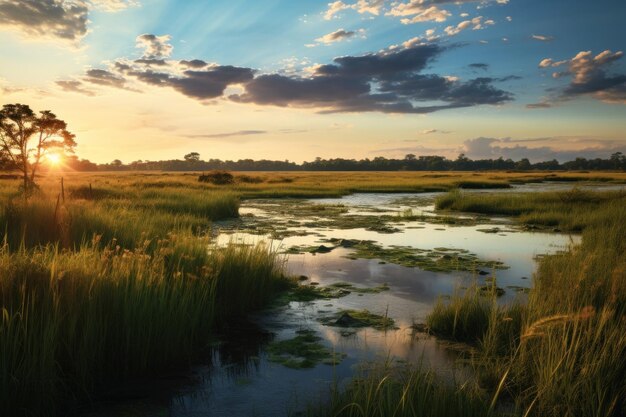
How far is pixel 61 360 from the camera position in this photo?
5125 millimetres

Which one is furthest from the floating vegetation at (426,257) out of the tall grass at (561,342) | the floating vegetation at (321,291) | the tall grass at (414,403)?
the tall grass at (414,403)

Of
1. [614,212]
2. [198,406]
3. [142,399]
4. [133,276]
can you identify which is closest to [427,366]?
[198,406]

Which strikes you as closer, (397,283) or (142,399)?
(142,399)

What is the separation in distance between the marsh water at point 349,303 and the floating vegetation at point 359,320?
2.3 inches

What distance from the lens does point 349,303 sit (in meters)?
9.06

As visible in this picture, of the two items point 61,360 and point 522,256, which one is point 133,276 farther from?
point 522,256

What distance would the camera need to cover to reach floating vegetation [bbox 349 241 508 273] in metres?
12.5

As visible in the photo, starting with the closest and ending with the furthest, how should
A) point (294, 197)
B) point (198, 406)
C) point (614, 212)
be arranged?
1. point (198, 406)
2. point (614, 212)
3. point (294, 197)

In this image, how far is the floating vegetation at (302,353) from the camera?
20.1ft

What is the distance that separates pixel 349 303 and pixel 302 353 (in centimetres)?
276

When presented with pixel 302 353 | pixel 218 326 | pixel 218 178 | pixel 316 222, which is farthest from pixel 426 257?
pixel 218 178

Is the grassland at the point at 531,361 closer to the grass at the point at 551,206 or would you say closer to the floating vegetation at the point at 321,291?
the floating vegetation at the point at 321,291

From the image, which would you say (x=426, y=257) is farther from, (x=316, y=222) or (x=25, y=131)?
(x=25, y=131)

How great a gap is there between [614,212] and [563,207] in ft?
25.5
